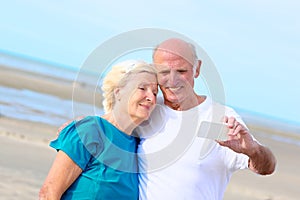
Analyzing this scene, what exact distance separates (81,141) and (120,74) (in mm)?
476

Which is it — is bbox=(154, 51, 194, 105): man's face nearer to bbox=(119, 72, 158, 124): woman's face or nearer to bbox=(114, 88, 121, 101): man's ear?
bbox=(119, 72, 158, 124): woman's face

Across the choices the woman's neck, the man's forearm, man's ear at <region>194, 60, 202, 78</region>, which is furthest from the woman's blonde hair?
the man's forearm

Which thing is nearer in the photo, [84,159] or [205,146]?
[84,159]

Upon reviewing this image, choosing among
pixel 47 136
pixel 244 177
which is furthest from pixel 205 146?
pixel 47 136

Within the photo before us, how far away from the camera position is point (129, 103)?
3580 millimetres

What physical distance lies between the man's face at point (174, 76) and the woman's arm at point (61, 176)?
786 millimetres

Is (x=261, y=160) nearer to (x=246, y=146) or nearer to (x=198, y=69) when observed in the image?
(x=246, y=146)

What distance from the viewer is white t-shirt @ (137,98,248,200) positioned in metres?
3.65

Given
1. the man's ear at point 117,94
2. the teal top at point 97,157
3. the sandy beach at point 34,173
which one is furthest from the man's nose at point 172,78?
the sandy beach at point 34,173

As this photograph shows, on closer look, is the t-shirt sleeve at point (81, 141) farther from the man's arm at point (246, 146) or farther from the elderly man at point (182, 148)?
the man's arm at point (246, 146)

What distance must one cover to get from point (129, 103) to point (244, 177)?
410 inches

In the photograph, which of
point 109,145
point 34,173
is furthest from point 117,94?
point 34,173

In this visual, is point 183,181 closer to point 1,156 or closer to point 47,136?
point 1,156

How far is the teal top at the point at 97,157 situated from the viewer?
3414 millimetres
